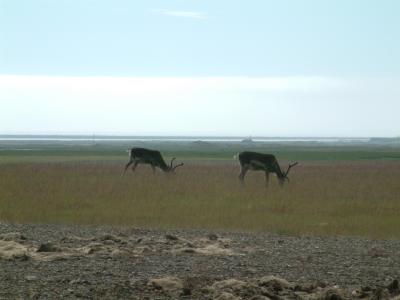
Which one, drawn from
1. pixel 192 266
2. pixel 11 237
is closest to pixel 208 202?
pixel 11 237

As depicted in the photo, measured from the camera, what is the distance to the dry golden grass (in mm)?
19500

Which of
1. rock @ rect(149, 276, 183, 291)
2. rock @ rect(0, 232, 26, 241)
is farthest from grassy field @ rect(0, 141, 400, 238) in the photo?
rock @ rect(149, 276, 183, 291)

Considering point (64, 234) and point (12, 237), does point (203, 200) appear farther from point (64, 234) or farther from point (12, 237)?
point (12, 237)

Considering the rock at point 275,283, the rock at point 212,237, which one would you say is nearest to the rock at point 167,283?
the rock at point 275,283

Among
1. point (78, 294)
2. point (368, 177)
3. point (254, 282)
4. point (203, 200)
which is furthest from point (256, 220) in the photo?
point (368, 177)

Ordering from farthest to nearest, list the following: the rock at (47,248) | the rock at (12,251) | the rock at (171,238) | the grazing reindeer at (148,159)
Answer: the grazing reindeer at (148,159) → the rock at (171,238) → the rock at (47,248) → the rock at (12,251)

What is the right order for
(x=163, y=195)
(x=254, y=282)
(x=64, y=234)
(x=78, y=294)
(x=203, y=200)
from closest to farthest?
(x=78, y=294) → (x=254, y=282) → (x=64, y=234) → (x=203, y=200) → (x=163, y=195)

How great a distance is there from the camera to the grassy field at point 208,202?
19484mm

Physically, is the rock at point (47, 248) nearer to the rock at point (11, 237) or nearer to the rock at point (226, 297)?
the rock at point (11, 237)

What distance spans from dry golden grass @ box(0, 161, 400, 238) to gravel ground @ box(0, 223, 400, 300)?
2774mm

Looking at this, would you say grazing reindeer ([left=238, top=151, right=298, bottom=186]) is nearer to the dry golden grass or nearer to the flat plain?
the dry golden grass

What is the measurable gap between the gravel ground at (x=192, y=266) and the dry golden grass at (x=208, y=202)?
277 centimetres

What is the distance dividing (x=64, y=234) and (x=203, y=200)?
8.86 m

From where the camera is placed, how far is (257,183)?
32.5 meters
